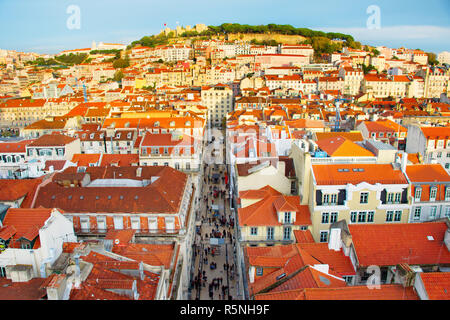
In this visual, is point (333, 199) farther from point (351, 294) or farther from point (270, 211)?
point (351, 294)

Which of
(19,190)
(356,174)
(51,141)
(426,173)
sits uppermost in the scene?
(356,174)

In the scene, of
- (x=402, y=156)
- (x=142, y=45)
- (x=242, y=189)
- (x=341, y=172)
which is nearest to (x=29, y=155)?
(x=242, y=189)

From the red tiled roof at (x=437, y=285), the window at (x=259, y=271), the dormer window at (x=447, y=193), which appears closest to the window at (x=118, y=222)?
the window at (x=259, y=271)

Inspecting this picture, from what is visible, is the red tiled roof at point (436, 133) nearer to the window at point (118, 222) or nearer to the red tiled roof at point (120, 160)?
the red tiled roof at point (120, 160)

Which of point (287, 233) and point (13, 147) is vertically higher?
point (13, 147)

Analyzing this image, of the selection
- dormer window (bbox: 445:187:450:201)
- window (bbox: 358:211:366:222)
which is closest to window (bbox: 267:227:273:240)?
window (bbox: 358:211:366:222)

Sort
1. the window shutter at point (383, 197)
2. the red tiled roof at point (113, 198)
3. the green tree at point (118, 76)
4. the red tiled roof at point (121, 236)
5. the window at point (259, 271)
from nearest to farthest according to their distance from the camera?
the window at point (259, 271) < the red tiled roof at point (121, 236) < the window shutter at point (383, 197) < the red tiled roof at point (113, 198) < the green tree at point (118, 76)

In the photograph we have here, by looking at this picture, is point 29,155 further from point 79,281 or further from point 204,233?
point 79,281

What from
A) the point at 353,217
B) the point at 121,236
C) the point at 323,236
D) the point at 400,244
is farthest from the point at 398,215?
the point at 121,236
